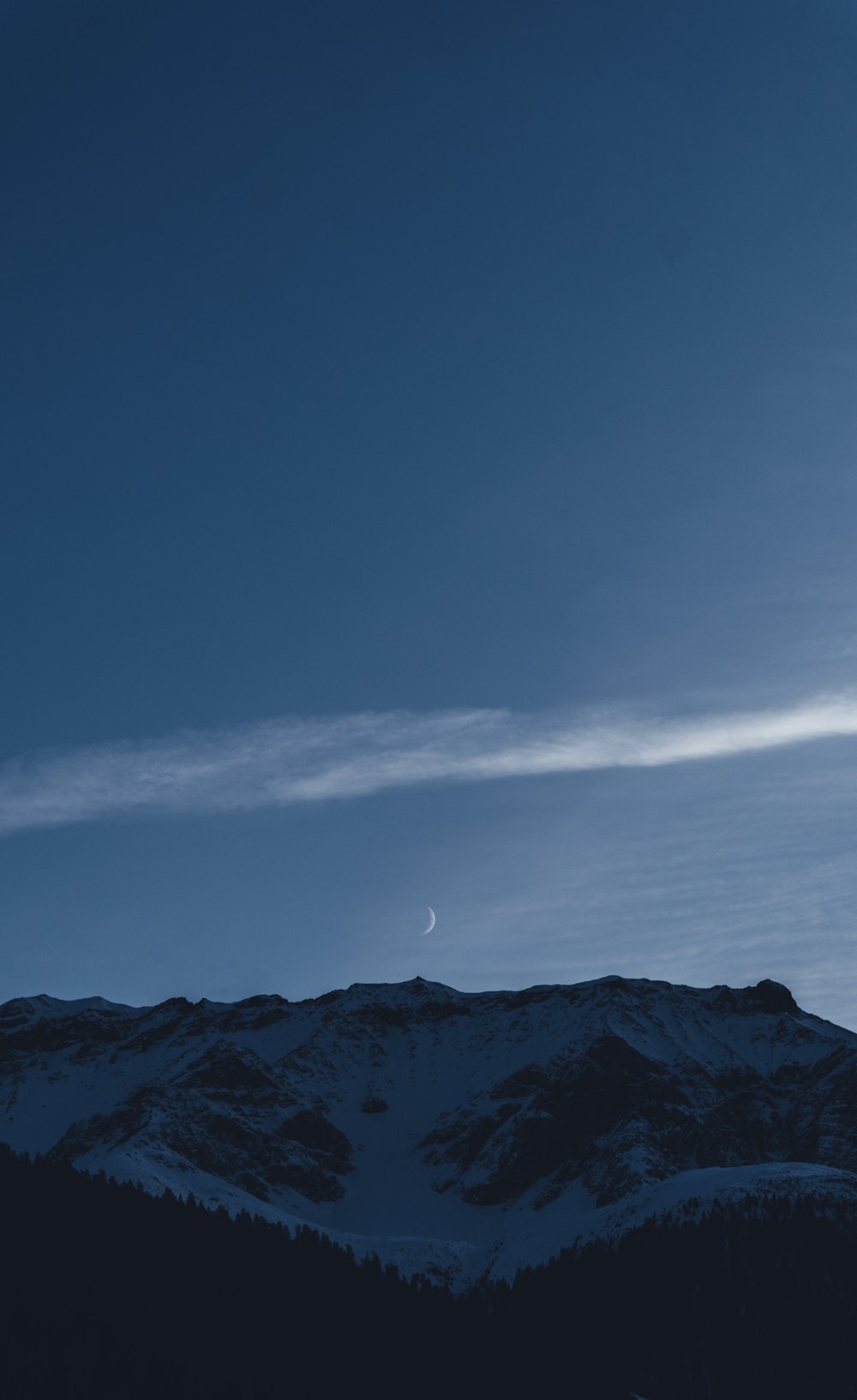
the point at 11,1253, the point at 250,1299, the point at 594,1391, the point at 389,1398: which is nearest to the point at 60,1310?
the point at 11,1253

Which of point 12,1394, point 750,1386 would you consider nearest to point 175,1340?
point 12,1394

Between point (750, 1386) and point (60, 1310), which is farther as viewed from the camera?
point (750, 1386)

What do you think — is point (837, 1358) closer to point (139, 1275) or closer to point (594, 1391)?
point (594, 1391)

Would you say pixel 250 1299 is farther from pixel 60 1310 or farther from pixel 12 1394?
pixel 12 1394

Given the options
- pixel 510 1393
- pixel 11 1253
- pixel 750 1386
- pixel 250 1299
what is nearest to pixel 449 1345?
pixel 510 1393

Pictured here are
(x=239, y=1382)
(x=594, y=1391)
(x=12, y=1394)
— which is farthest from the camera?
(x=594, y=1391)

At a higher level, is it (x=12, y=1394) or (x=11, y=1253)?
(x=11, y=1253)

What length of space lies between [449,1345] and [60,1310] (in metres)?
53.1

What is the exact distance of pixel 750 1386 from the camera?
19988 cm

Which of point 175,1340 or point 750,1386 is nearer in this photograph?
point 175,1340

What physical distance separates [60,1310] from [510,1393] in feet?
196

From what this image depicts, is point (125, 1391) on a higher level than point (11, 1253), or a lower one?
lower

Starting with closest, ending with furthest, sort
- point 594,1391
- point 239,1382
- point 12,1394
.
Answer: point 12,1394 < point 239,1382 < point 594,1391

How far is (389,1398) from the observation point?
18238 cm
